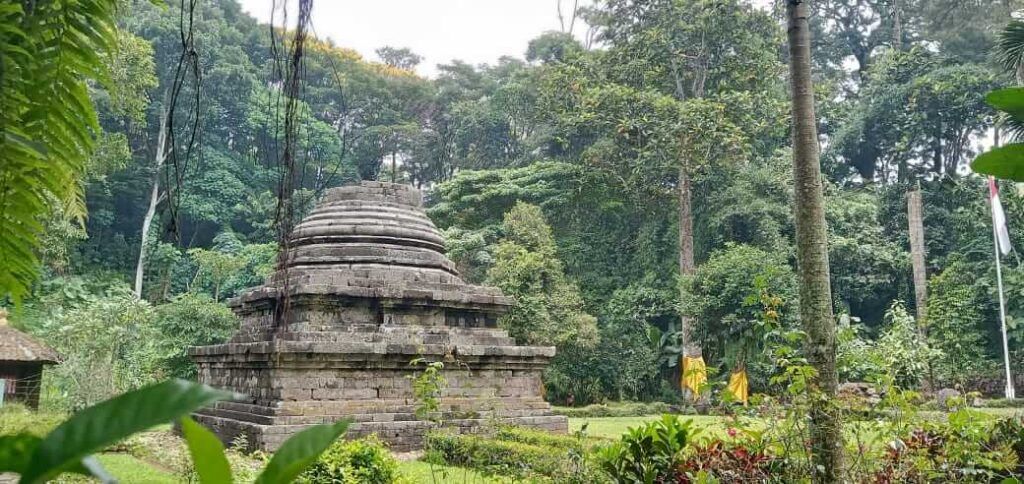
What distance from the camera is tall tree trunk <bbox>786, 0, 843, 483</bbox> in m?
4.66

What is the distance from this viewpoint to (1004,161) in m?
0.95

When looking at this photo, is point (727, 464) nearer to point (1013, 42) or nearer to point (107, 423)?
point (107, 423)

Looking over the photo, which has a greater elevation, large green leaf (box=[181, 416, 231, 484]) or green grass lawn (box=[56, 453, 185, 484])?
large green leaf (box=[181, 416, 231, 484])

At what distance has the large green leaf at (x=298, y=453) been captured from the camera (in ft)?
1.99

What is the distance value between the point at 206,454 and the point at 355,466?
5762 millimetres

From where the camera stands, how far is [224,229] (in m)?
33.3

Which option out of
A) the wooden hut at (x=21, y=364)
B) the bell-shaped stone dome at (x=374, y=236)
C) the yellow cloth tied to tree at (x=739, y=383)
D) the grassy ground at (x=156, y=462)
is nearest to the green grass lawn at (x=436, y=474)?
the grassy ground at (x=156, y=462)

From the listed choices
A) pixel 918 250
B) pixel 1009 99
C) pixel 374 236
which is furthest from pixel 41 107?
pixel 918 250

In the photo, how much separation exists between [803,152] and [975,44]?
1104 inches

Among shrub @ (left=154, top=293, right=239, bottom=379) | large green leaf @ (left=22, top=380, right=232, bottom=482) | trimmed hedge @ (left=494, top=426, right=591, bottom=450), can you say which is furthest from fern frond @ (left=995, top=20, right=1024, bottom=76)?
shrub @ (left=154, top=293, right=239, bottom=379)

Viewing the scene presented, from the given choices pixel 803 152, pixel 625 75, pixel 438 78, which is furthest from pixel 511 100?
pixel 803 152

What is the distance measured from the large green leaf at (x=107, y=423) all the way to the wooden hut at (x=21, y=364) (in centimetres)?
1858

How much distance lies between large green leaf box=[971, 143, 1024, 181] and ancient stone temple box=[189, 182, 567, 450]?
8023 mm

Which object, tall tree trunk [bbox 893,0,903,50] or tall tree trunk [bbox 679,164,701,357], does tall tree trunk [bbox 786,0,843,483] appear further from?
tall tree trunk [bbox 893,0,903,50]
